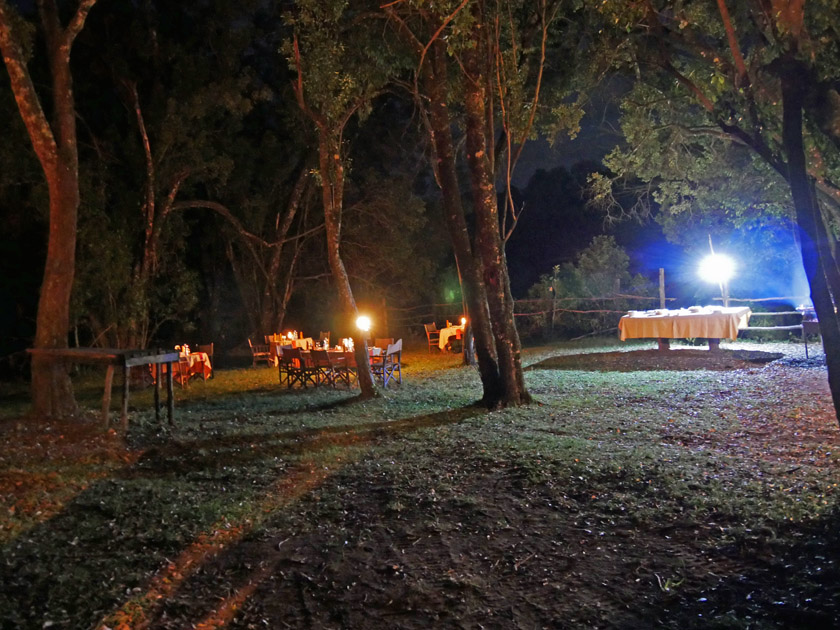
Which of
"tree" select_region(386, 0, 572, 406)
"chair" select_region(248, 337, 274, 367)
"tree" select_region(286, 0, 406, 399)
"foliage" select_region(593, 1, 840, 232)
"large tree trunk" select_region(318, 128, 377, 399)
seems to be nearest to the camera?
"foliage" select_region(593, 1, 840, 232)

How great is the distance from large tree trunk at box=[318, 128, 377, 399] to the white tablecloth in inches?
312

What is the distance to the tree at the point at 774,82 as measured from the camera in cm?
Result: 539

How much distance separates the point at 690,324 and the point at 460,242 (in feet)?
27.1

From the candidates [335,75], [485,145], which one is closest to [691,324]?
[485,145]

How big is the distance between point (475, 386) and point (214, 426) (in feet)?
18.2

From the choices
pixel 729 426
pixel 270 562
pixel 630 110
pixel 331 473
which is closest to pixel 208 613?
pixel 270 562

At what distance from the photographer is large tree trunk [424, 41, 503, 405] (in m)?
10.4

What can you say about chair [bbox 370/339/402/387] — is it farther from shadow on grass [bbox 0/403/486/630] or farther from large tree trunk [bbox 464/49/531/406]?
shadow on grass [bbox 0/403/486/630]

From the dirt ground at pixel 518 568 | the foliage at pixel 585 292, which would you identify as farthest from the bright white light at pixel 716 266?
the dirt ground at pixel 518 568

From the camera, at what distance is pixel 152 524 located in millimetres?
5230

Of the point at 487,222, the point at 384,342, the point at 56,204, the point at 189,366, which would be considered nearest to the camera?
the point at 56,204

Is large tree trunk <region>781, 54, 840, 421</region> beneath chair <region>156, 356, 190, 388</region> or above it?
above

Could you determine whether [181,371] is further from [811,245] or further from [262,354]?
[811,245]

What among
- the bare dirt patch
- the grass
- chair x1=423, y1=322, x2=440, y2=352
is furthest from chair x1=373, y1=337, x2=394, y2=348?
chair x1=423, y1=322, x2=440, y2=352
